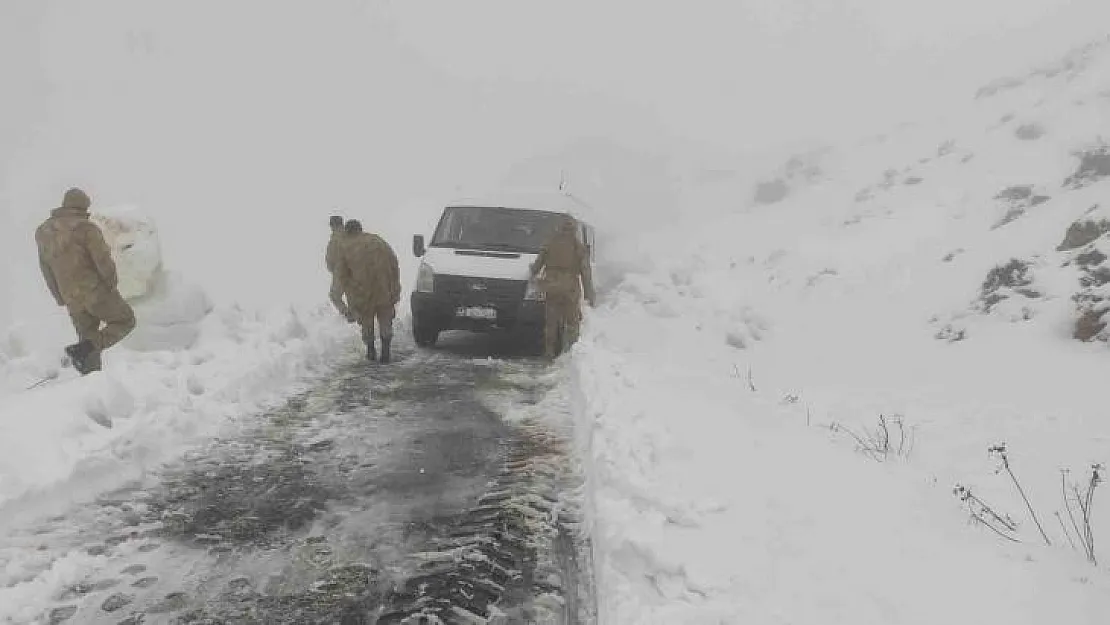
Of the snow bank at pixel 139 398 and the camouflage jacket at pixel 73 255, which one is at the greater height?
the camouflage jacket at pixel 73 255

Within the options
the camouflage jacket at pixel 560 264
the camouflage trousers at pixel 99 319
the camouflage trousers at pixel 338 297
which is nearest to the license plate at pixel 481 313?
the camouflage jacket at pixel 560 264

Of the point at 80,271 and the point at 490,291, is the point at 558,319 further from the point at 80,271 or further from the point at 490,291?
the point at 80,271

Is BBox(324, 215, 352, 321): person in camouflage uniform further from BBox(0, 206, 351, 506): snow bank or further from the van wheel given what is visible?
the van wheel

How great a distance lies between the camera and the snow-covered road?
3232mm

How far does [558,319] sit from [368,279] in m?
2.25

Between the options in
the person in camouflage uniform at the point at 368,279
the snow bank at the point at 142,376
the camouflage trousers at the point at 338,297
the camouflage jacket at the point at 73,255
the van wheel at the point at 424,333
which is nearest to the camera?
the snow bank at the point at 142,376

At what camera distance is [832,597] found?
3.00 metres

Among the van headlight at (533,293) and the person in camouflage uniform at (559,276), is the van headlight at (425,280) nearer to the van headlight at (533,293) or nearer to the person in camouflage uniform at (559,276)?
the van headlight at (533,293)

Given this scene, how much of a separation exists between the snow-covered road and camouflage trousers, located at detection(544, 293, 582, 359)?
2.77 metres

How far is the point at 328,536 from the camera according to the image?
3914 mm

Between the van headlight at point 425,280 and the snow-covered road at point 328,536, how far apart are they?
307 cm

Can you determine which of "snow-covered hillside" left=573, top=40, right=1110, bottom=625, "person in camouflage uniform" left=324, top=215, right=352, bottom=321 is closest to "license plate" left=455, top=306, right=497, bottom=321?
"snow-covered hillside" left=573, top=40, right=1110, bottom=625

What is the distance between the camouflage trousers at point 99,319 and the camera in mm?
6973

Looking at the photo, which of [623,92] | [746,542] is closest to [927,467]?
[746,542]
